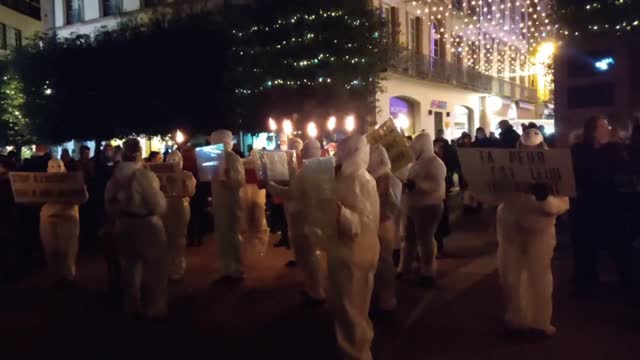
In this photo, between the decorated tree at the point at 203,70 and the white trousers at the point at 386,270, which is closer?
the white trousers at the point at 386,270

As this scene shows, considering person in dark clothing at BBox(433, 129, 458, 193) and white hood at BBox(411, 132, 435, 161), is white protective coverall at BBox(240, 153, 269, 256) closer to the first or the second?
white hood at BBox(411, 132, 435, 161)

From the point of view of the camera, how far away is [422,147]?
29.5 ft

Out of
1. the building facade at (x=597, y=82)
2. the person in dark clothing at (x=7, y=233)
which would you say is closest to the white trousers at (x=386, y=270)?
the building facade at (x=597, y=82)

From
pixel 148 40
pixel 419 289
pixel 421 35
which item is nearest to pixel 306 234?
pixel 419 289

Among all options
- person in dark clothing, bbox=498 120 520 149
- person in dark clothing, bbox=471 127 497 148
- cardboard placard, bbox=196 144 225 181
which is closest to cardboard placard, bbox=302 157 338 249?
cardboard placard, bbox=196 144 225 181

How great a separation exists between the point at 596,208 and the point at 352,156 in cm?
353

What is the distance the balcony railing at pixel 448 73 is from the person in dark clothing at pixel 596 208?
16.2 meters

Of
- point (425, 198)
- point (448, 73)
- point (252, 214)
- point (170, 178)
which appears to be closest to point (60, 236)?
point (170, 178)

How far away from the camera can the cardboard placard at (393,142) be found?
8078mm

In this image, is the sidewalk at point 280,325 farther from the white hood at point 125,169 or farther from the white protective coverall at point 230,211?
the white hood at point 125,169

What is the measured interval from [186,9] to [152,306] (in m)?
18.6

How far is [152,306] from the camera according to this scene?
7.70 meters

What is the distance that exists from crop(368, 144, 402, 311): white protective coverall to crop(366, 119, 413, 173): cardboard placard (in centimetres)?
35

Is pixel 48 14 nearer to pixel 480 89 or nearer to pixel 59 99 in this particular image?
pixel 59 99
